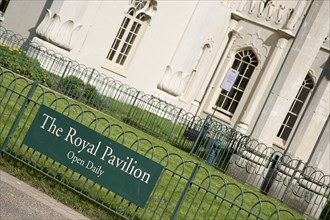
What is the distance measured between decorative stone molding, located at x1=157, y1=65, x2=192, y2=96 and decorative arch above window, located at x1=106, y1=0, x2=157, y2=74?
1.64m

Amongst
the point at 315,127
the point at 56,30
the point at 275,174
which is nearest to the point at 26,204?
the point at 275,174

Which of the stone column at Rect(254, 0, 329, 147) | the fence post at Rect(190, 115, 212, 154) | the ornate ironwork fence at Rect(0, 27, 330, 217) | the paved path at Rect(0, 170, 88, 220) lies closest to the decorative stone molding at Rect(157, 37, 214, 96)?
the ornate ironwork fence at Rect(0, 27, 330, 217)

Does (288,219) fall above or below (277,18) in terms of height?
below

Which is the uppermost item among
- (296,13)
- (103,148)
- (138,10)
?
(296,13)

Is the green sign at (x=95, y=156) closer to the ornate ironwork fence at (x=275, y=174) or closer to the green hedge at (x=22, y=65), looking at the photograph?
the ornate ironwork fence at (x=275, y=174)

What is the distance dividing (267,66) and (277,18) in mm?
2067

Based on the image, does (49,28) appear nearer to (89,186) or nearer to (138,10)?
(138,10)

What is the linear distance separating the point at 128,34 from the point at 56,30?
12.2ft

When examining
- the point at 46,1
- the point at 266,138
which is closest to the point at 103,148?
the point at 266,138

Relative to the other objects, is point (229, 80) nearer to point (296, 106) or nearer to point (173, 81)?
point (173, 81)

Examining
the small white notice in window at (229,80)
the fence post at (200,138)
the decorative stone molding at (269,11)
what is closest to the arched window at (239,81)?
the decorative stone molding at (269,11)

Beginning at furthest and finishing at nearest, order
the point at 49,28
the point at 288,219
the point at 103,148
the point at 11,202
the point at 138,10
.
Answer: the point at 138,10 < the point at 49,28 < the point at 288,219 < the point at 103,148 < the point at 11,202

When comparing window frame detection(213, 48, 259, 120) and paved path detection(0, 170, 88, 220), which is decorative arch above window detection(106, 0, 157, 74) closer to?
window frame detection(213, 48, 259, 120)

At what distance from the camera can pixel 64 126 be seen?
9.10 meters
